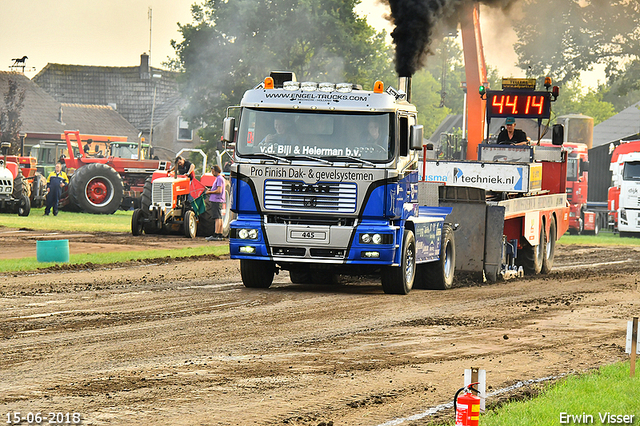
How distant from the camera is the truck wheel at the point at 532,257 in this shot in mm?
19922

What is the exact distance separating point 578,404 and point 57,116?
222 feet

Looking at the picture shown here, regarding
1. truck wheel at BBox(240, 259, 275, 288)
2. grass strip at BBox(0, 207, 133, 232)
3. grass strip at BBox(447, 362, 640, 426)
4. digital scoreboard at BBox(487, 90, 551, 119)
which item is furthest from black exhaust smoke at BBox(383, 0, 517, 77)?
grass strip at BBox(447, 362, 640, 426)

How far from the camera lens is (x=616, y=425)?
23.1 ft

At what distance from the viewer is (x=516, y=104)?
22094mm

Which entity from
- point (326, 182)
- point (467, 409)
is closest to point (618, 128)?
point (326, 182)

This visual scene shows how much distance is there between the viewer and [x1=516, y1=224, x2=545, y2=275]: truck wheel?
19922mm

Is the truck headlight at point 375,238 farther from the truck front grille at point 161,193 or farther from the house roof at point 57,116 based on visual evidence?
the house roof at point 57,116

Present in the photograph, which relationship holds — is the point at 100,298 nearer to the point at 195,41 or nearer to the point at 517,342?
the point at 517,342

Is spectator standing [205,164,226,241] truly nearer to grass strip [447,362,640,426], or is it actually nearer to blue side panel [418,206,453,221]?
blue side panel [418,206,453,221]

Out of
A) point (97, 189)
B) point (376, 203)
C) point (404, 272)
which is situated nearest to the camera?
point (376, 203)

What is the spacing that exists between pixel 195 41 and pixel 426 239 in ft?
145

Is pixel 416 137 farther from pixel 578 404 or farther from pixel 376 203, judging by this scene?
pixel 578 404

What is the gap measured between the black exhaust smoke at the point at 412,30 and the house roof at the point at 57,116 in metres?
49.3

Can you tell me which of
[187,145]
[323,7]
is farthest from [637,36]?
[187,145]
